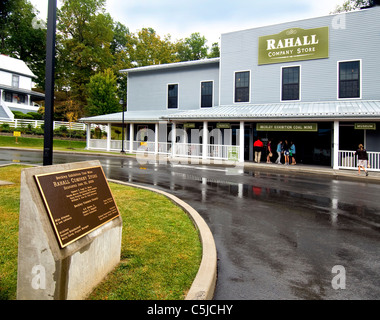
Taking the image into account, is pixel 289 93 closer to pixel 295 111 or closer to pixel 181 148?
pixel 295 111

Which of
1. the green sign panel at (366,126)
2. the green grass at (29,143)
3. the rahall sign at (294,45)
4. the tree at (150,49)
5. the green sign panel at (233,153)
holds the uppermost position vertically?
the tree at (150,49)

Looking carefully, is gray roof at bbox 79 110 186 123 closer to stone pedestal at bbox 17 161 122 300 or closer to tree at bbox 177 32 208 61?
stone pedestal at bbox 17 161 122 300

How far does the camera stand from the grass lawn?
11.0 ft

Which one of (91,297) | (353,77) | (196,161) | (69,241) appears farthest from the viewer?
(196,161)

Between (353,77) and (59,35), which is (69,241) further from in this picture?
(59,35)

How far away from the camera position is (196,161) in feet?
70.5

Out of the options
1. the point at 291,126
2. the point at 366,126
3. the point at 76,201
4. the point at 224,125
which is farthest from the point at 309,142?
the point at 76,201

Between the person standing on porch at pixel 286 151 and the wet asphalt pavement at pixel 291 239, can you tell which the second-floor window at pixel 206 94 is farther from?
the wet asphalt pavement at pixel 291 239

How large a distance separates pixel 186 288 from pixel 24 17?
6970 cm

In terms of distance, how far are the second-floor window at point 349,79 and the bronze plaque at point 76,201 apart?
69.0 ft

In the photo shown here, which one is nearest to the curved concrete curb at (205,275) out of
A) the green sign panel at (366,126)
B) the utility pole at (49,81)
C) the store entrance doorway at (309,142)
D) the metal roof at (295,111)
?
the utility pole at (49,81)

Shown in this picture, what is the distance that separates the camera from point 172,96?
93.0 feet

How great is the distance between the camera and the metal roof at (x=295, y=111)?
16997mm
